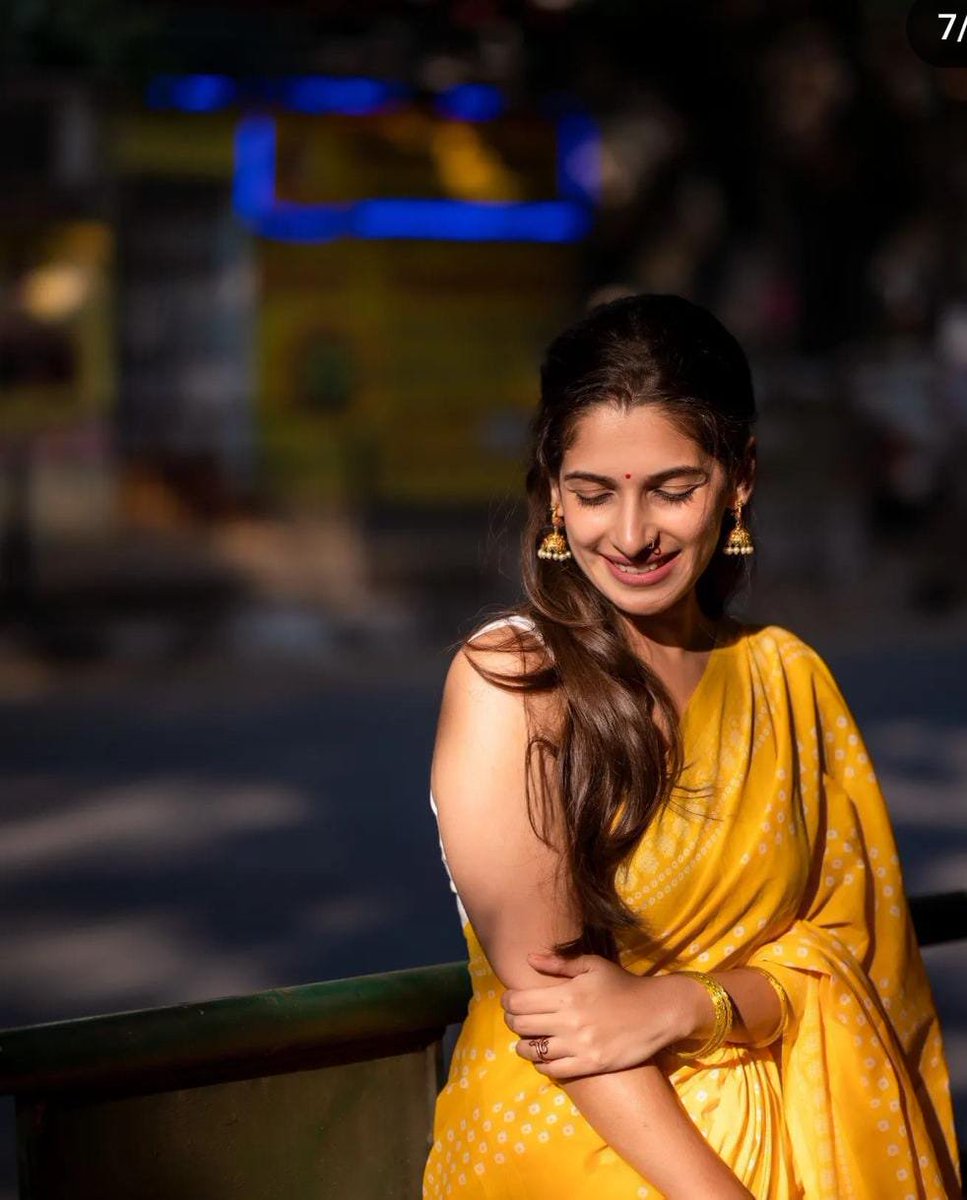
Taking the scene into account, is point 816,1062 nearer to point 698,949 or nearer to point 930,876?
point 698,949

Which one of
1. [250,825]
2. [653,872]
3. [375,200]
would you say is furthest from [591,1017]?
[375,200]

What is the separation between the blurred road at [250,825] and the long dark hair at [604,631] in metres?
2.58

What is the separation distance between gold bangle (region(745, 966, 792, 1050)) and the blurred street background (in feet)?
26.5

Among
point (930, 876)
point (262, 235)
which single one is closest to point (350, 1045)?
point (930, 876)

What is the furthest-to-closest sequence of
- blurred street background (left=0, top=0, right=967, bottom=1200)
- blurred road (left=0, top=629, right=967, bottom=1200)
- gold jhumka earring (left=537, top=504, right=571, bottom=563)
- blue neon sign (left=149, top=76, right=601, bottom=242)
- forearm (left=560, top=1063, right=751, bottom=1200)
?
blue neon sign (left=149, top=76, right=601, bottom=242), blurred street background (left=0, top=0, right=967, bottom=1200), blurred road (left=0, top=629, right=967, bottom=1200), gold jhumka earring (left=537, top=504, right=571, bottom=563), forearm (left=560, top=1063, right=751, bottom=1200)

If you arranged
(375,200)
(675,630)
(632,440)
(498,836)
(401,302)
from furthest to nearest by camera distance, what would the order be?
(401,302)
(375,200)
(675,630)
(632,440)
(498,836)

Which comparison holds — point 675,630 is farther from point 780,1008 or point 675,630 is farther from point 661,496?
point 780,1008

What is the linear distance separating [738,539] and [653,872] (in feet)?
1.46

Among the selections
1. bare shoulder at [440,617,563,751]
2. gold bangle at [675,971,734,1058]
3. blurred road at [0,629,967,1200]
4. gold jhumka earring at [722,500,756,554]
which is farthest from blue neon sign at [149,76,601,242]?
gold bangle at [675,971,734,1058]

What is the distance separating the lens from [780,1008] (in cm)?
195

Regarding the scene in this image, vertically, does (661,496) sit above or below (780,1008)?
above

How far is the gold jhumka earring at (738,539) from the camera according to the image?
82.4 inches

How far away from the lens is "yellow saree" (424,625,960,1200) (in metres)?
1.87

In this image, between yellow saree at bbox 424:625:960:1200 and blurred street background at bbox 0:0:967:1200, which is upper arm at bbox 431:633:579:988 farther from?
blurred street background at bbox 0:0:967:1200
